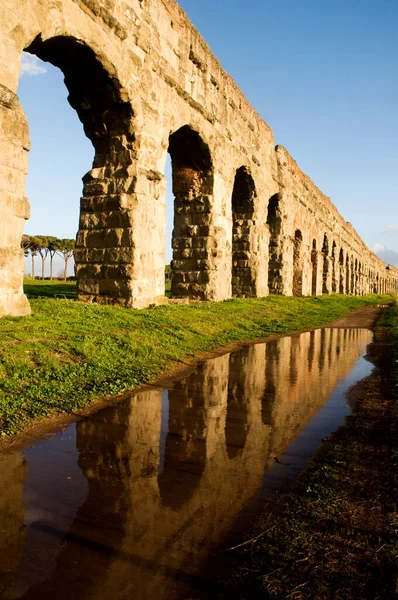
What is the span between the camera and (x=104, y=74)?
8.43 m

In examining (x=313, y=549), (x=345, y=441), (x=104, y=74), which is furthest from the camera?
(x=104, y=74)

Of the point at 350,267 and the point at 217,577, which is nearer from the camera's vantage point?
the point at 217,577

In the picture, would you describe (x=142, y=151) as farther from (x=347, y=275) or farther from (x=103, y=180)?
(x=347, y=275)

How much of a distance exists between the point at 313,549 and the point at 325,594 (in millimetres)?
266

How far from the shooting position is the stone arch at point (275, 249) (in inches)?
770

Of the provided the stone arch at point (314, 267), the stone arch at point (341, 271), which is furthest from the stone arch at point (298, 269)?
the stone arch at point (341, 271)

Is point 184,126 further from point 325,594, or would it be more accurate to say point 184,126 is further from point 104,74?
point 325,594

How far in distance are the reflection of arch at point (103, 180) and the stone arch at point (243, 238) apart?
7443 millimetres

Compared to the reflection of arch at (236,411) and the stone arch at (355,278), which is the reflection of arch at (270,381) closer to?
the reflection of arch at (236,411)

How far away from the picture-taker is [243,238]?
1625cm

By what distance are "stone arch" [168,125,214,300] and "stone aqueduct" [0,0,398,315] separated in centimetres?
3

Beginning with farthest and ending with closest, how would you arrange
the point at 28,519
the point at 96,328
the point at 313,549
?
the point at 96,328
the point at 28,519
the point at 313,549

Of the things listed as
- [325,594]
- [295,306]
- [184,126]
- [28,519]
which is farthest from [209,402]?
[295,306]

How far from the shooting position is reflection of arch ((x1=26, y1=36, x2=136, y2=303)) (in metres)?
8.89
